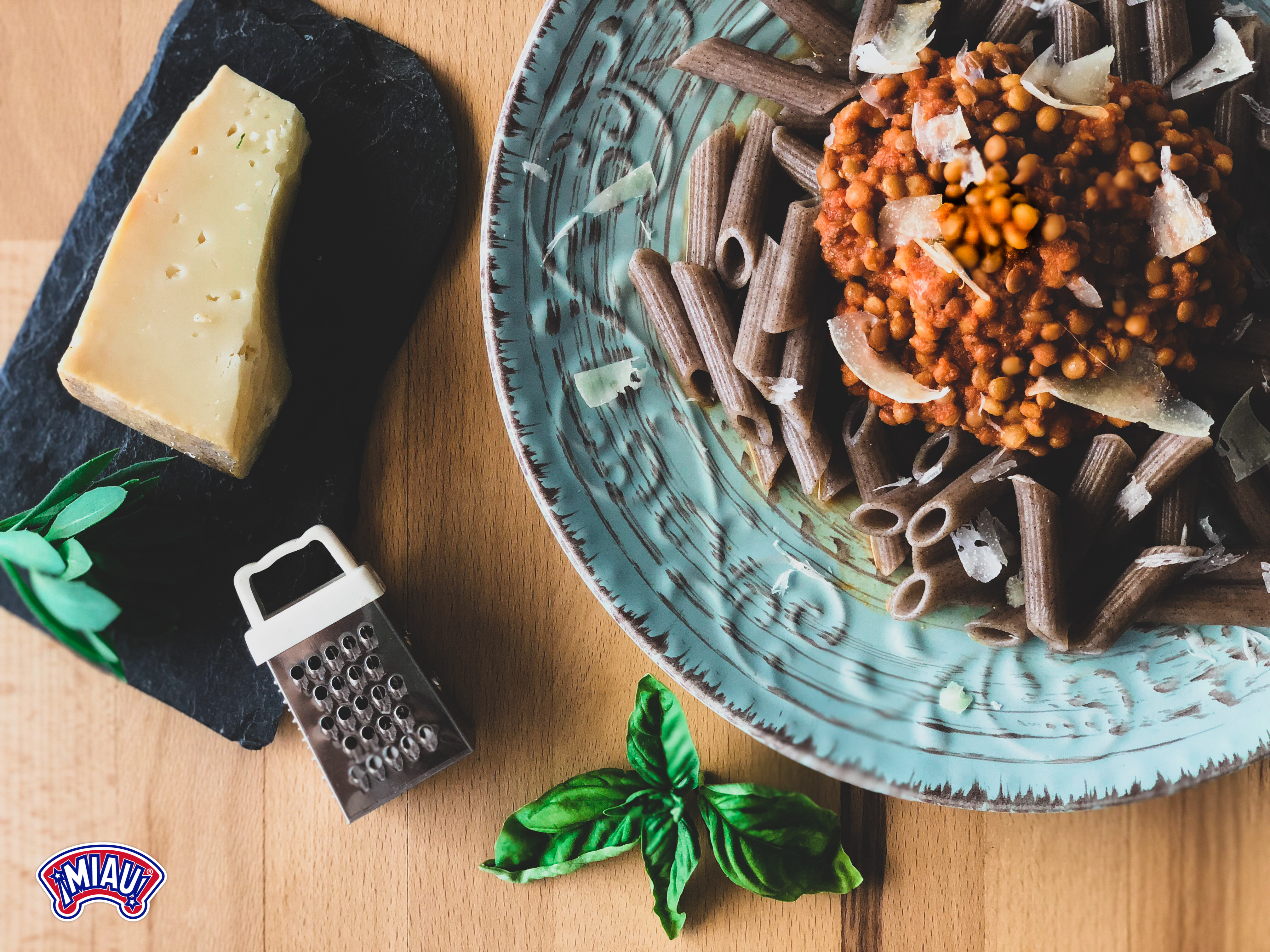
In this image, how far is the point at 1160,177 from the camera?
1395mm

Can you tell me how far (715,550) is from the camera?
1.70 m

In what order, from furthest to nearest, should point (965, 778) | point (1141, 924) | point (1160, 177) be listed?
1. point (1141, 924)
2. point (965, 778)
3. point (1160, 177)

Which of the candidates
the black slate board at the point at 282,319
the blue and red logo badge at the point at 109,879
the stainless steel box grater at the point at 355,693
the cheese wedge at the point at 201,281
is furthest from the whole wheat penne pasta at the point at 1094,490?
the blue and red logo badge at the point at 109,879

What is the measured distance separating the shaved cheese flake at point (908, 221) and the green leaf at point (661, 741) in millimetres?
950

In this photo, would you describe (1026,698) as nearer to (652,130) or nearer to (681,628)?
(681,628)

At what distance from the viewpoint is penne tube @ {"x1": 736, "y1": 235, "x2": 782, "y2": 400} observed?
1.61m

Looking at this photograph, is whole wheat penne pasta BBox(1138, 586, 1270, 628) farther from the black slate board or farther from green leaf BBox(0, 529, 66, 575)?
green leaf BBox(0, 529, 66, 575)

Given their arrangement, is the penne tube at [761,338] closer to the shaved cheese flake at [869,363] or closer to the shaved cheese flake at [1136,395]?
the shaved cheese flake at [869,363]

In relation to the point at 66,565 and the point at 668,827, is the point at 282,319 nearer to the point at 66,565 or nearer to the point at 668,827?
the point at 66,565

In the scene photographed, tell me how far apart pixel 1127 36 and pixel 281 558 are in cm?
188

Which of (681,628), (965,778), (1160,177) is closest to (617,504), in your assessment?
(681,628)

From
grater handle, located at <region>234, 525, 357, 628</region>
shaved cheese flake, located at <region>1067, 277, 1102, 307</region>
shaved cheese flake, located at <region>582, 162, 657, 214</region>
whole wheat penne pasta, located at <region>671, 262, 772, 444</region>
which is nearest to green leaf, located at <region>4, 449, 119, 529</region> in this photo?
grater handle, located at <region>234, 525, 357, 628</region>

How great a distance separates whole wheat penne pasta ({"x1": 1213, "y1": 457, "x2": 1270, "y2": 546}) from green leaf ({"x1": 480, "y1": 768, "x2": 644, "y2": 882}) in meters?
1.25

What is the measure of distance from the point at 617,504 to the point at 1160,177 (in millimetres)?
1030
